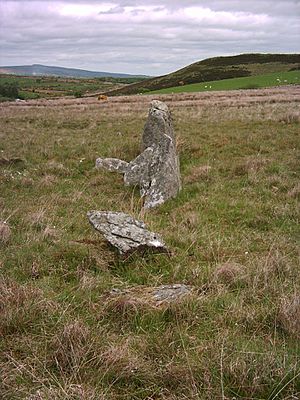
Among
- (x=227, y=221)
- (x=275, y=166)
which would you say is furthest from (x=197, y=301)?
(x=275, y=166)

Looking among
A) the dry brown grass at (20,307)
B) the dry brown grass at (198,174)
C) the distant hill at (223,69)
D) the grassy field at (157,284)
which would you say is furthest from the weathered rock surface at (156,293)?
the distant hill at (223,69)

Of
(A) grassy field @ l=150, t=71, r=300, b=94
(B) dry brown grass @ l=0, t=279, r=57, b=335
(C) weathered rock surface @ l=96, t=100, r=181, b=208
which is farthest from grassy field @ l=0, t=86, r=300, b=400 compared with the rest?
(A) grassy field @ l=150, t=71, r=300, b=94

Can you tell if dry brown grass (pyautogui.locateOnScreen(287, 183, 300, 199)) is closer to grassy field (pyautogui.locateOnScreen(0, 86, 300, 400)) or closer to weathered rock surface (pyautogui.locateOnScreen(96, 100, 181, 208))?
grassy field (pyautogui.locateOnScreen(0, 86, 300, 400))

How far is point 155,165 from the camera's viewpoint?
1136 centimetres

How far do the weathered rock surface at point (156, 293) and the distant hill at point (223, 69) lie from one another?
248 feet

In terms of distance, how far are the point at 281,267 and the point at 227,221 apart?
2.76 metres

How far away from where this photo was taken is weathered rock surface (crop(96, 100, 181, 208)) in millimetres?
10547

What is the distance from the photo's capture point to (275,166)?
41.2 ft

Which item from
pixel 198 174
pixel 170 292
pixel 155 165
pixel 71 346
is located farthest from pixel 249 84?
pixel 71 346

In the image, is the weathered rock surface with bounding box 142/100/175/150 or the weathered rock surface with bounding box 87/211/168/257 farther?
the weathered rock surface with bounding box 142/100/175/150

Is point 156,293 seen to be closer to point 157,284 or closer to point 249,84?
point 157,284

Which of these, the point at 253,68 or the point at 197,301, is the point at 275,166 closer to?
the point at 197,301

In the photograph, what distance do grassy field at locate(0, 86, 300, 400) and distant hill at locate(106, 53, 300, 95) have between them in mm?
70629

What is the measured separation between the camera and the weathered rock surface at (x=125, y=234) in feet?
21.3
